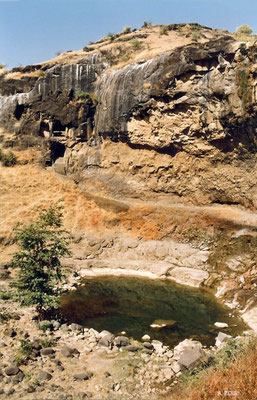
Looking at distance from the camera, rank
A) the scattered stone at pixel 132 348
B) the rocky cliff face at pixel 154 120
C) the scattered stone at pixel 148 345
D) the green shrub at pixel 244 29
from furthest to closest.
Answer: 1. the green shrub at pixel 244 29
2. the rocky cliff face at pixel 154 120
3. the scattered stone at pixel 148 345
4. the scattered stone at pixel 132 348

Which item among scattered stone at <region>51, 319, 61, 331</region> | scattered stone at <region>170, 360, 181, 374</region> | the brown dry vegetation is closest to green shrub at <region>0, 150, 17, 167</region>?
the brown dry vegetation

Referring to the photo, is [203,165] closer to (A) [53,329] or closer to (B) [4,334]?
(A) [53,329]

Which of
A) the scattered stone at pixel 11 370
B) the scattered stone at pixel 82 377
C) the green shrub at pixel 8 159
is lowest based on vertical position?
the scattered stone at pixel 82 377

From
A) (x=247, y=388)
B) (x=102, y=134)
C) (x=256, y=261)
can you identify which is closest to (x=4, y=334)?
(x=247, y=388)

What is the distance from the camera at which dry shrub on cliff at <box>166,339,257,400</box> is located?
7.31 m

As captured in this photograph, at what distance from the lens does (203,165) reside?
28.1m

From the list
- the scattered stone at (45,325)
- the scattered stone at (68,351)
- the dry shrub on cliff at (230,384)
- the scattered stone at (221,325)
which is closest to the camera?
the dry shrub on cliff at (230,384)

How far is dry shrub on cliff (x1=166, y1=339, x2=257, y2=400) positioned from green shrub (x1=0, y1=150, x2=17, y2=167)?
30882 millimetres

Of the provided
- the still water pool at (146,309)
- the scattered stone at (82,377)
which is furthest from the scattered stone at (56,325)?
the scattered stone at (82,377)

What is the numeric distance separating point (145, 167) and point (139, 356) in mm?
20157

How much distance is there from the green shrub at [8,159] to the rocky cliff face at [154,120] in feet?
6.71

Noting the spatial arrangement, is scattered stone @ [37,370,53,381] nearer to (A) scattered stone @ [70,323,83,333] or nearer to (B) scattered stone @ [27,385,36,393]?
(B) scattered stone @ [27,385,36,393]

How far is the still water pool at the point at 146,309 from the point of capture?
52.0ft

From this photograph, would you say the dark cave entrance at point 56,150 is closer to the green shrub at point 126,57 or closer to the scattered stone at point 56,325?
the green shrub at point 126,57
